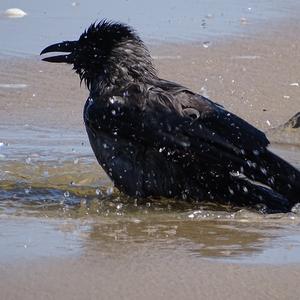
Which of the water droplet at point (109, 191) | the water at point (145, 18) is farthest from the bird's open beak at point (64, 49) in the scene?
the water at point (145, 18)

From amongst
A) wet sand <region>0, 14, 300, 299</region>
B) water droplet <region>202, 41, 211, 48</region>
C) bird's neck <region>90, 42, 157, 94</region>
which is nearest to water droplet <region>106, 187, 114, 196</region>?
bird's neck <region>90, 42, 157, 94</region>

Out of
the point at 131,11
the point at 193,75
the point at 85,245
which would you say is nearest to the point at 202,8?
the point at 131,11

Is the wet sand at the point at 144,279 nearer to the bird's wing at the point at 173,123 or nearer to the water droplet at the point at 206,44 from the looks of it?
the bird's wing at the point at 173,123

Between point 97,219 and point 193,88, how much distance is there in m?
4.35

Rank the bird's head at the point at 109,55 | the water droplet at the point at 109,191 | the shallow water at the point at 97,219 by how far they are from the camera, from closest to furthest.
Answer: the shallow water at the point at 97,219 → the water droplet at the point at 109,191 → the bird's head at the point at 109,55

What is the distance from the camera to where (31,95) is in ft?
34.3

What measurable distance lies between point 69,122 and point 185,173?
2.54 meters

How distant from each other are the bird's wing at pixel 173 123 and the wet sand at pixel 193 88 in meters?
1.14

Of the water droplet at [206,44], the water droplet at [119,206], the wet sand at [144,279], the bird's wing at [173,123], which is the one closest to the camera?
the wet sand at [144,279]

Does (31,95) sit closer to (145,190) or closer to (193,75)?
(193,75)

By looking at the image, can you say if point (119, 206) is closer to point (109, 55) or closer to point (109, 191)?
point (109, 191)

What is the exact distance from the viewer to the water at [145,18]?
40.6ft

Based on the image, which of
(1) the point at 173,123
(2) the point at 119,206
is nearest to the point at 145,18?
(1) the point at 173,123

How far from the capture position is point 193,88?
10.7 m
